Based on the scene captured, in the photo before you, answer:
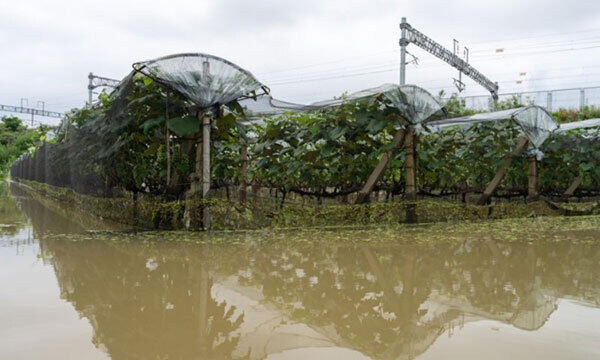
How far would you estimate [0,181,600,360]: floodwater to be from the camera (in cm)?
296

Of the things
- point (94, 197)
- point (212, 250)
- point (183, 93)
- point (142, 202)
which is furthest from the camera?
point (94, 197)

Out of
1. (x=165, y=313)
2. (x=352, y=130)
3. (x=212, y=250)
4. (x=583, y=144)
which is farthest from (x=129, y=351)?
(x=583, y=144)

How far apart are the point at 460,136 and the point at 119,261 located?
979cm

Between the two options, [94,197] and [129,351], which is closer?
[129,351]

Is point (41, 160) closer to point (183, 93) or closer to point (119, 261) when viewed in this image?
point (183, 93)

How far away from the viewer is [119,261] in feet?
17.9

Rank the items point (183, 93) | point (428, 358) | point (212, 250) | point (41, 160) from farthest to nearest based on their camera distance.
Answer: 1. point (41, 160)
2. point (183, 93)
3. point (212, 250)
4. point (428, 358)

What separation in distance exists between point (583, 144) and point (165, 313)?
41.6 feet

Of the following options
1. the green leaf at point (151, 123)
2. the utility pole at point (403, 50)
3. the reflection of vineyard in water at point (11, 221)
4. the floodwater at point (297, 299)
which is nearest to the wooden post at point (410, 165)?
the floodwater at point (297, 299)

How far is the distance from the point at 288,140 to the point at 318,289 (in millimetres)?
6653

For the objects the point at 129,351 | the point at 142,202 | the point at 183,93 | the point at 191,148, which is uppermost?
the point at 183,93

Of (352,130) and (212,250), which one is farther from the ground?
(352,130)

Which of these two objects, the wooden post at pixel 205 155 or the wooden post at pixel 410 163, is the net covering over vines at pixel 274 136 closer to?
the wooden post at pixel 205 155

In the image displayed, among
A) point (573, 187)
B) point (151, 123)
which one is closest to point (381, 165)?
point (151, 123)
